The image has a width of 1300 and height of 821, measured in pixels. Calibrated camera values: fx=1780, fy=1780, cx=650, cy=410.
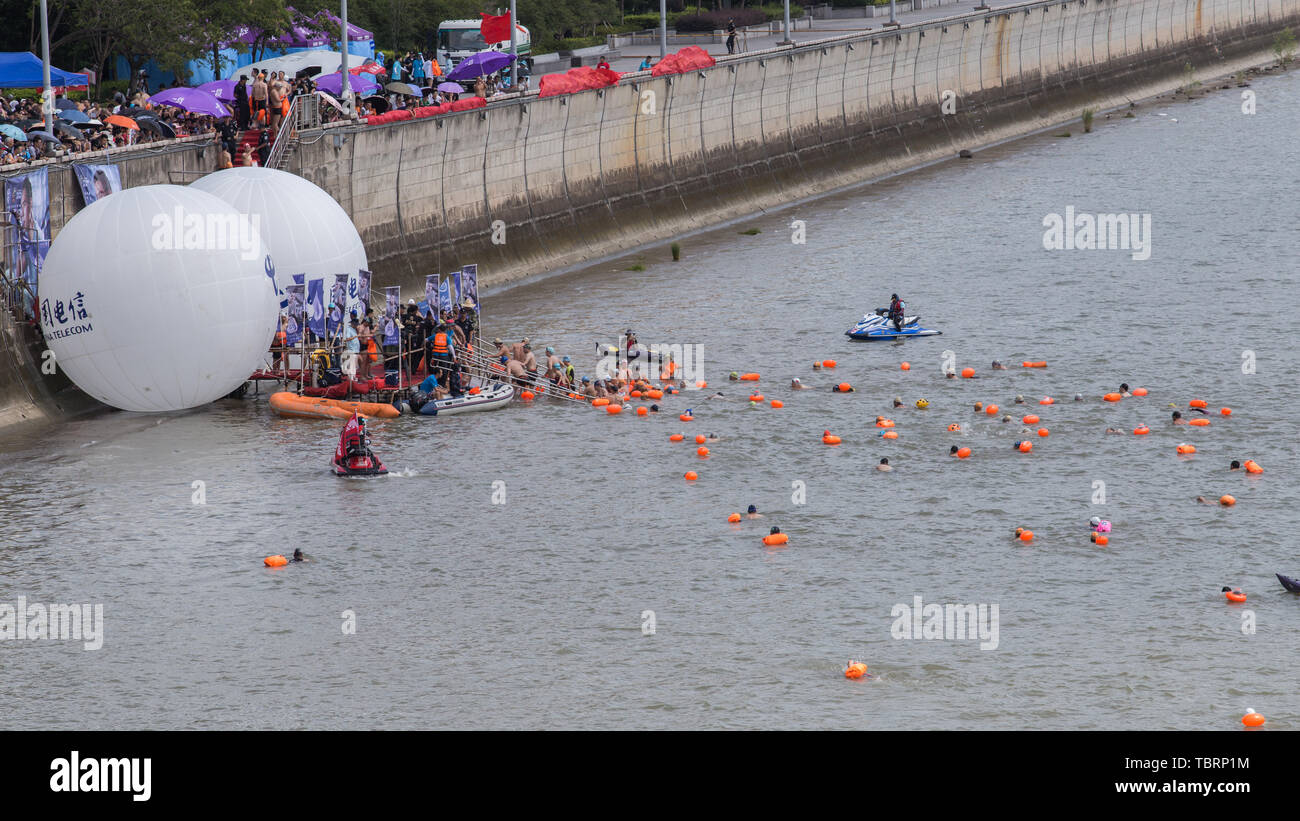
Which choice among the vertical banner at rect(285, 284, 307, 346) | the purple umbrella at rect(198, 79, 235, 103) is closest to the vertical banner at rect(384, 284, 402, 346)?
the vertical banner at rect(285, 284, 307, 346)

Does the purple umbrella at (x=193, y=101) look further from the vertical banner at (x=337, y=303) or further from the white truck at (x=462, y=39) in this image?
the white truck at (x=462, y=39)

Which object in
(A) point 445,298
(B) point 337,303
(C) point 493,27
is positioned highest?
(C) point 493,27

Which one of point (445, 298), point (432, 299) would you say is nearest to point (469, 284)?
point (432, 299)

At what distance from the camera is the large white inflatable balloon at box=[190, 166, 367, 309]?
→ 42094mm

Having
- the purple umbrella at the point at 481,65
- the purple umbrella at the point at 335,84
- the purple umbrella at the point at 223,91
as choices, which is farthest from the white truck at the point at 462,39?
the purple umbrella at the point at 223,91

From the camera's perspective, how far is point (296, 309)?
41.6 meters

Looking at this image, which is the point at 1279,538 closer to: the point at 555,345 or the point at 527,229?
the point at 555,345

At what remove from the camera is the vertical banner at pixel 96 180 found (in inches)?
1646

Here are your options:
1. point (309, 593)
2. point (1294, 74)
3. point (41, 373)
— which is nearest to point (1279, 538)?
point (309, 593)

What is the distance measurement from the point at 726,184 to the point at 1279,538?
1546 inches

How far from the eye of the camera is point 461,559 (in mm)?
32031

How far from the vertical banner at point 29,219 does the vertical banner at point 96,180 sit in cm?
119

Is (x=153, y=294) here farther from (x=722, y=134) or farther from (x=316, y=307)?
(x=722, y=134)

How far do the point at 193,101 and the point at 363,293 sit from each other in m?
10.6
